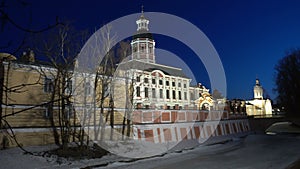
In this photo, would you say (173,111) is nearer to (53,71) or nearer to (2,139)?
(53,71)

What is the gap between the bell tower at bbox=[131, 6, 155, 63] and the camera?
199 ft

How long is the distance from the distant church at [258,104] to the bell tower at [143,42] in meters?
32.9

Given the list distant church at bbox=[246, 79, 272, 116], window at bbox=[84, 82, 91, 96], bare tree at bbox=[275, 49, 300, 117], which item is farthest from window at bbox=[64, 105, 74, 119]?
distant church at bbox=[246, 79, 272, 116]

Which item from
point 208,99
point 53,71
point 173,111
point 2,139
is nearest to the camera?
point 2,139

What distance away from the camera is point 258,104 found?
269 feet

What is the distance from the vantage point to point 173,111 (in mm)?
31000

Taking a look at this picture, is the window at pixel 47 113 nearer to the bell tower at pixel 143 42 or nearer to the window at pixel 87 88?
the window at pixel 87 88

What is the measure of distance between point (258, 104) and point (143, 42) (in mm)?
42901

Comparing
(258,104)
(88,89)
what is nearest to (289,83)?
(88,89)

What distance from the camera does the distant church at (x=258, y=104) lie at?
76812mm

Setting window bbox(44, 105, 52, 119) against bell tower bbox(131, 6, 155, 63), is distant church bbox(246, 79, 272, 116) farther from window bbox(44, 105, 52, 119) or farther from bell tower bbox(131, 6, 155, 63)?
window bbox(44, 105, 52, 119)

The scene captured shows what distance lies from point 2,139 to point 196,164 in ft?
42.4

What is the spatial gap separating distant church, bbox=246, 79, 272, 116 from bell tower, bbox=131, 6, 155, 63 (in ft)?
108

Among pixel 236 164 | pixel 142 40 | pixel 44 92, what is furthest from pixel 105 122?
pixel 142 40
